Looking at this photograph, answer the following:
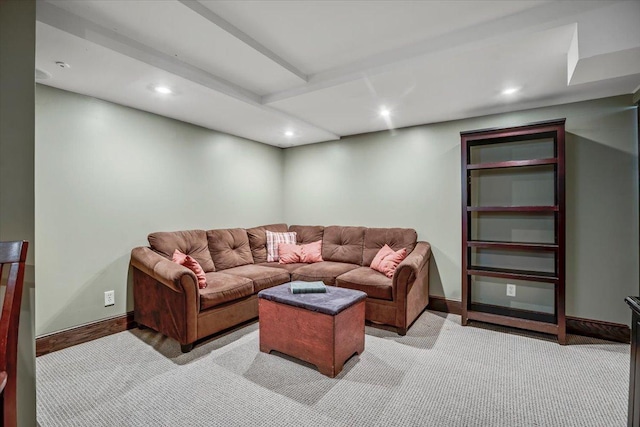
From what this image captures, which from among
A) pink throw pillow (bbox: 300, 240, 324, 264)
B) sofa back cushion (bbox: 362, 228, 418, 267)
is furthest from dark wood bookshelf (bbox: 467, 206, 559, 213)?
pink throw pillow (bbox: 300, 240, 324, 264)

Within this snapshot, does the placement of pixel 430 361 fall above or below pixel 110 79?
below

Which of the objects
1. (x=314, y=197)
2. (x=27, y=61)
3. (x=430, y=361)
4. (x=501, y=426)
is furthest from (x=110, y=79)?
(x=501, y=426)

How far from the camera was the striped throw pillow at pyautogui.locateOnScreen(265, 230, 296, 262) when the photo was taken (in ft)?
13.7

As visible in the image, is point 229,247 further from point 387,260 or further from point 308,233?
point 387,260

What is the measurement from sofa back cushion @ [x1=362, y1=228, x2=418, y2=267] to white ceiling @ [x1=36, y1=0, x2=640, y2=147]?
1474 millimetres

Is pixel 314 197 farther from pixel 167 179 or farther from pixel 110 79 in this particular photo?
pixel 110 79

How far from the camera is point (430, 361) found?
241 cm

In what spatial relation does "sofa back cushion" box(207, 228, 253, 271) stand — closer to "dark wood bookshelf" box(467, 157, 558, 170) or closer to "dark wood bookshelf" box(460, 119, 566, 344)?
"dark wood bookshelf" box(460, 119, 566, 344)

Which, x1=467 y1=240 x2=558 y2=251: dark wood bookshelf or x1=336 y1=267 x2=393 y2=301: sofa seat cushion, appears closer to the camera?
x1=467 y1=240 x2=558 y2=251: dark wood bookshelf

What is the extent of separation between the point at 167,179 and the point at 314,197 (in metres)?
2.12


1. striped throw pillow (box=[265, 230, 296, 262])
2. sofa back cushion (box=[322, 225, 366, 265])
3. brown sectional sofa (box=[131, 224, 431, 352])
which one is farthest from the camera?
striped throw pillow (box=[265, 230, 296, 262])

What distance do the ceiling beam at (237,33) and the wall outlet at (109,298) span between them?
2.62 metres

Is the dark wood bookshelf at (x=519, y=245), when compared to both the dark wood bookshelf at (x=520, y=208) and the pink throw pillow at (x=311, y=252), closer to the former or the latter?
the dark wood bookshelf at (x=520, y=208)

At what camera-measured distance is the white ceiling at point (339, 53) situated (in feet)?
5.89
